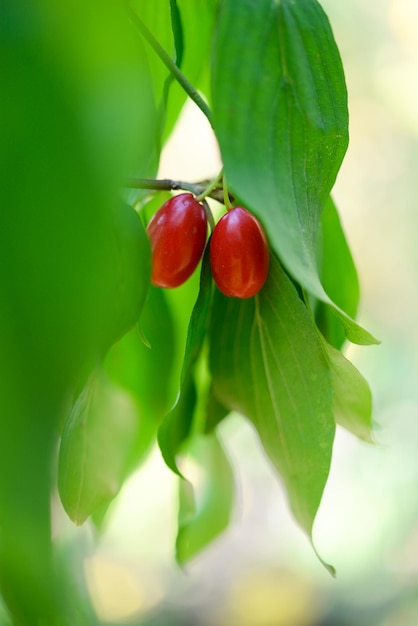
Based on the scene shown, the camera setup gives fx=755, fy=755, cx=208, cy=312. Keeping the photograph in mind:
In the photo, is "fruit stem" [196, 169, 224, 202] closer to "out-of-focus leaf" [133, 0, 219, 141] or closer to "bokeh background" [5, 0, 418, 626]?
"out-of-focus leaf" [133, 0, 219, 141]

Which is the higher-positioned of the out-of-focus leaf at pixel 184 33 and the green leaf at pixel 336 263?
the out-of-focus leaf at pixel 184 33

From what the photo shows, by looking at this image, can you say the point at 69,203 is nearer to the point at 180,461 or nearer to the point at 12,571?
the point at 12,571

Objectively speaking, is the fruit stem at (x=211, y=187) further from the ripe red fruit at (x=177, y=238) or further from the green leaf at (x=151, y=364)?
the green leaf at (x=151, y=364)

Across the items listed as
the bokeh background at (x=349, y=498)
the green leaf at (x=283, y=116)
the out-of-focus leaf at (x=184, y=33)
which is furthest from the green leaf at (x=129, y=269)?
the bokeh background at (x=349, y=498)

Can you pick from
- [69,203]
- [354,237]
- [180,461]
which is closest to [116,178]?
[69,203]

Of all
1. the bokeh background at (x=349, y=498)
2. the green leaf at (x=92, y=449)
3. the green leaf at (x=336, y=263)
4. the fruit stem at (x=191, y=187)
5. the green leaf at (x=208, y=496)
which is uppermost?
the fruit stem at (x=191, y=187)

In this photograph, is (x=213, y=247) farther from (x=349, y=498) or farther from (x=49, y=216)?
(x=349, y=498)
